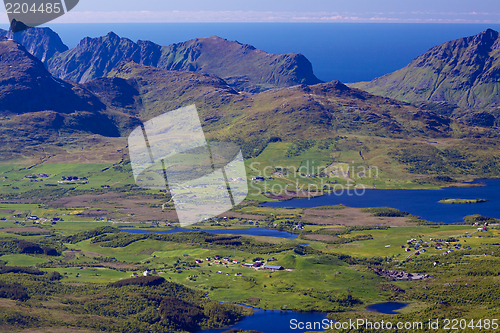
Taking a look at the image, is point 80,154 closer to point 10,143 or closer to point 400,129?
point 10,143

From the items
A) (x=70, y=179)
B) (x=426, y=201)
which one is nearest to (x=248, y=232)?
(x=426, y=201)

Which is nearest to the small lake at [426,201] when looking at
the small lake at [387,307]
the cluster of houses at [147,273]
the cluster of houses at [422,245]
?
the cluster of houses at [422,245]

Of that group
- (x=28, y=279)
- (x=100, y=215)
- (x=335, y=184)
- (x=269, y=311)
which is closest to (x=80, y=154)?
(x=100, y=215)

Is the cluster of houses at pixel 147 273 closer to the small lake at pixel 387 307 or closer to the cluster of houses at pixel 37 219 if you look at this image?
the small lake at pixel 387 307

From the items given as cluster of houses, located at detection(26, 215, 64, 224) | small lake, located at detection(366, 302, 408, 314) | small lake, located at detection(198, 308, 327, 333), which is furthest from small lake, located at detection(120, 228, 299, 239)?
small lake, located at detection(366, 302, 408, 314)

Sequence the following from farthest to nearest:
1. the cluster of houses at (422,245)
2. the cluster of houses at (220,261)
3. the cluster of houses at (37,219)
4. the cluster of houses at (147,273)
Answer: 1. the cluster of houses at (37,219)
2. the cluster of houses at (422,245)
3. the cluster of houses at (220,261)
4. the cluster of houses at (147,273)

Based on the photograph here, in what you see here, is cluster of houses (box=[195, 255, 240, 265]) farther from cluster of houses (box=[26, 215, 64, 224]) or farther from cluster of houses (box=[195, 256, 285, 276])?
cluster of houses (box=[26, 215, 64, 224])
